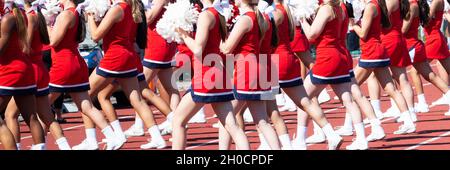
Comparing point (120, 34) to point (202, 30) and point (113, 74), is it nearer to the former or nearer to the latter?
point (113, 74)

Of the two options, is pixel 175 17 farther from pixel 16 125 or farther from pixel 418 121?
pixel 418 121

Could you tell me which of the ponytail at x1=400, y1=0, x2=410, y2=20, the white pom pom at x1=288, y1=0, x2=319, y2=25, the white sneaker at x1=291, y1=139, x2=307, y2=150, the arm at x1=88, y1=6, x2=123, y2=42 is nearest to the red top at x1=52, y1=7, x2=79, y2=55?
the arm at x1=88, y1=6, x2=123, y2=42

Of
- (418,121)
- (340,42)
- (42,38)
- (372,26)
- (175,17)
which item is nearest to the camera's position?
(175,17)

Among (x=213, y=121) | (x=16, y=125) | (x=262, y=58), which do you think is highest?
(x=262, y=58)

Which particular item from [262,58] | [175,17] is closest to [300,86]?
[262,58]

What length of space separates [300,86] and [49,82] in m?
2.32

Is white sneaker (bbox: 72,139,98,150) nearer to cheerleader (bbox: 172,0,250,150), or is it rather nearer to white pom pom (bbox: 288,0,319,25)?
cheerleader (bbox: 172,0,250,150)

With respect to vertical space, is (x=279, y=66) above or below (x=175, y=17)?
below

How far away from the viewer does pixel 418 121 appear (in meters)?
15.4

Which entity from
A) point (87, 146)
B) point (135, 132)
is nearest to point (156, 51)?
point (135, 132)

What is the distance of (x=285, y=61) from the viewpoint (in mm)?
11992

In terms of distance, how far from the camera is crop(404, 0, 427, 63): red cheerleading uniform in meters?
15.4

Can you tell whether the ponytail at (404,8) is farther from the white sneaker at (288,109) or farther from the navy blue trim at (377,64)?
the white sneaker at (288,109)

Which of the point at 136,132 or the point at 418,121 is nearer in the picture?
the point at 136,132
